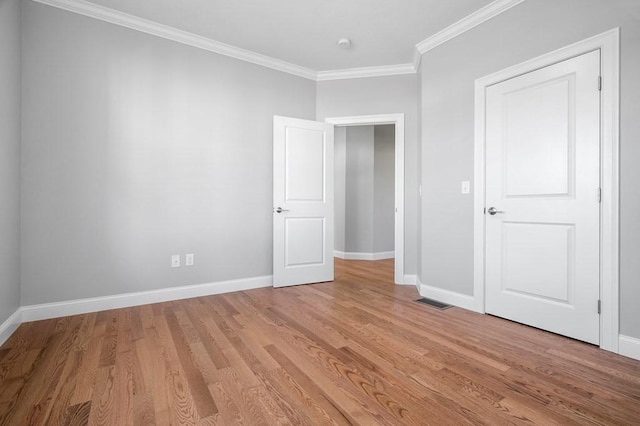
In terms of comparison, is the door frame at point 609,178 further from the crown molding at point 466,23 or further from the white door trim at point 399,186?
the white door trim at point 399,186

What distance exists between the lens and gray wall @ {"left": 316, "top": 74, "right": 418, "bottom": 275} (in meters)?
3.76

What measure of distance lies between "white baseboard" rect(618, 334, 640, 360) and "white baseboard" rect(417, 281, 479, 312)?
963 millimetres

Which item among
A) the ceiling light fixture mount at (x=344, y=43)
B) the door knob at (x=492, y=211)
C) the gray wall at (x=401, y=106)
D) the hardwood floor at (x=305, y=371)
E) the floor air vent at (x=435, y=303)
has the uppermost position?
the ceiling light fixture mount at (x=344, y=43)

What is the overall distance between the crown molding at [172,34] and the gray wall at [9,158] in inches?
16.3

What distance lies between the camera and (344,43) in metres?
3.26

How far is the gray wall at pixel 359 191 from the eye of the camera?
18.8 feet

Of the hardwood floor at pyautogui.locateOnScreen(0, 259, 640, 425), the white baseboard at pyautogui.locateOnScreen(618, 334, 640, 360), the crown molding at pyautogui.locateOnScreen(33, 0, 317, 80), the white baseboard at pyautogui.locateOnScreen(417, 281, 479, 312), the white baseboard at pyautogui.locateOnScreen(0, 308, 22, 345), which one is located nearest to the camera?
the hardwood floor at pyautogui.locateOnScreen(0, 259, 640, 425)

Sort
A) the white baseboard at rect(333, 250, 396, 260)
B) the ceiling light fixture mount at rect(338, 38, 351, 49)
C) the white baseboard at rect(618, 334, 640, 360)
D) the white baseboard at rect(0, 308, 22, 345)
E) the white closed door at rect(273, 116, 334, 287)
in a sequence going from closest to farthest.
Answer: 1. the white baseboard at rect(618, 334, 640, 360)
2. the white baseboard at rect(0, 308, 22, 345)
3. the ceiling light fixture mount at rect(338, 38, 351, 49)
4. the white closed door at rect(273, 116, 334, 287)
5. the white baseboard at rect(333, 250, 396, 260)

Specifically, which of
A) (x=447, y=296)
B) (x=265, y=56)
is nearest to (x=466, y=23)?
(x=265, y=56)

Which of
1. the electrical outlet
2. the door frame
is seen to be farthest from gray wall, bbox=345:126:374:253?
the door frame

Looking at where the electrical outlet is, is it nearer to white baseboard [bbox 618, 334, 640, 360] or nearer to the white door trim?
the white door trim

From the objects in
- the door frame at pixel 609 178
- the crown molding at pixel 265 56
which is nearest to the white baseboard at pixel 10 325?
the crown molding at pixel 265 56

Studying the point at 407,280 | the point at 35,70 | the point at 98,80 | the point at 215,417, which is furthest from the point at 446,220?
the point at 35,70

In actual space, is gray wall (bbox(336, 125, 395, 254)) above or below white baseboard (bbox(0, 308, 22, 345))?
above
